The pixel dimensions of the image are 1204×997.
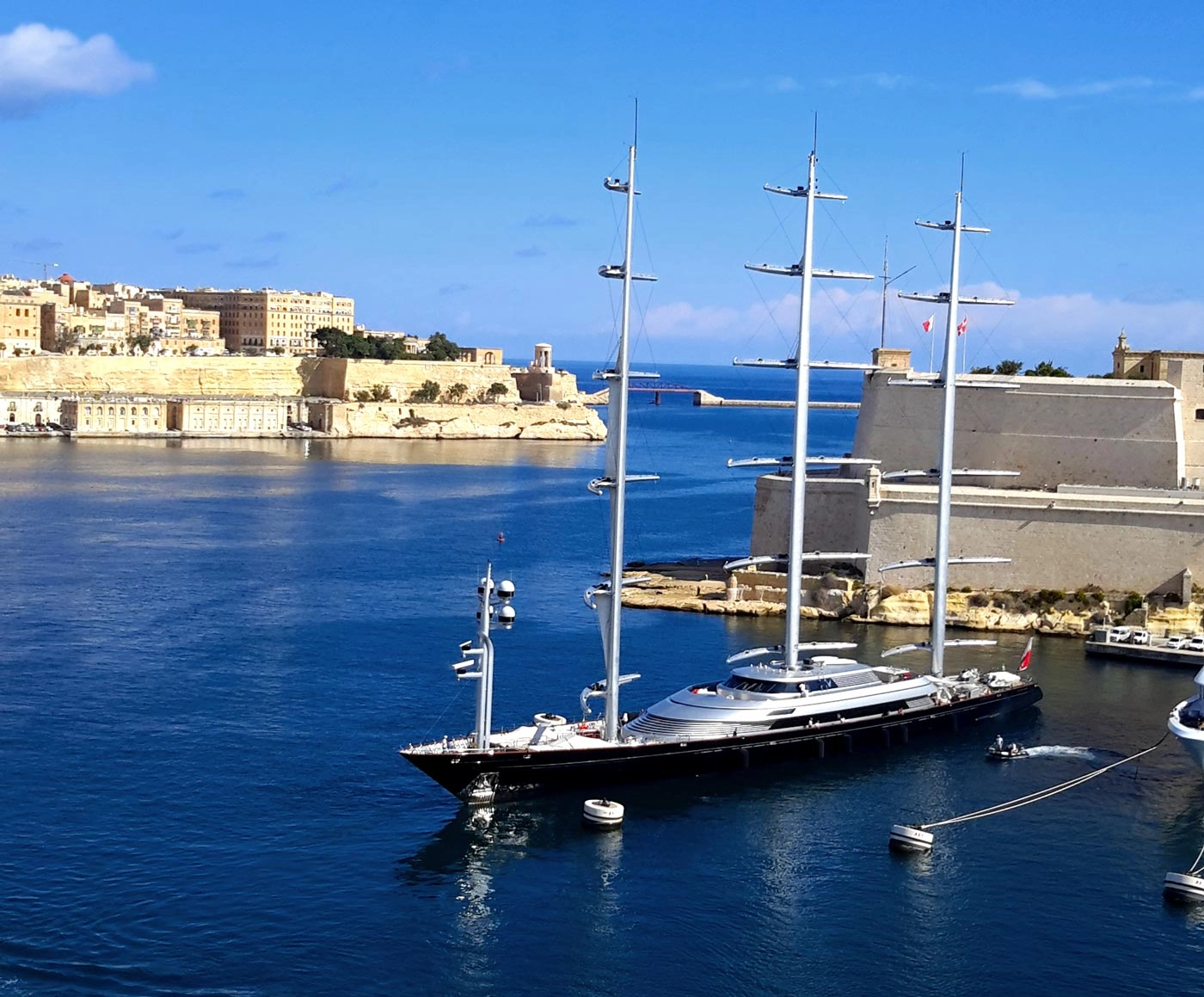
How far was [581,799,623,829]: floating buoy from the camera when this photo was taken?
16.7 metres

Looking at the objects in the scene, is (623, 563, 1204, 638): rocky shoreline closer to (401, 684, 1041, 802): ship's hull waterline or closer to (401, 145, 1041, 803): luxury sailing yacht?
(401, 145, 1041, 803): luxury sailing yacht

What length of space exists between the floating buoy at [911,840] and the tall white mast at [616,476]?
3504 millimetres

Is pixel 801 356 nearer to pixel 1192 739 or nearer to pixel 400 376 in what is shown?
pixel 1192 739

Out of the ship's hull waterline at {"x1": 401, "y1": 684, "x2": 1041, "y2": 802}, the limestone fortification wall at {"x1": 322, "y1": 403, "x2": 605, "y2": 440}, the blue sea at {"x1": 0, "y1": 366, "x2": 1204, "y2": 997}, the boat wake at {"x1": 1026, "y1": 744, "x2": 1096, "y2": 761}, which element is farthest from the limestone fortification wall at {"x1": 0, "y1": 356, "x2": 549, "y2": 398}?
the boat wake at {"x1": 1026, "y1": 744, "x2": 1096, "y2": 761}

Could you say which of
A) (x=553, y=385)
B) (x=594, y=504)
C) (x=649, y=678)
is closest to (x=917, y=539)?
(x=649, y=678)

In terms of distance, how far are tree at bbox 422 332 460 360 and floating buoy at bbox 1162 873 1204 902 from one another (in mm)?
80825

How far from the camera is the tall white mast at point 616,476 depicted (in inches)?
717

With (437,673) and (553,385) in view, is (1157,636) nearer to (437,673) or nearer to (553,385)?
(437,673)

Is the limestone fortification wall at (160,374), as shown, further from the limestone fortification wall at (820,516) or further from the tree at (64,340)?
the limestone fortification wall at (820,516)

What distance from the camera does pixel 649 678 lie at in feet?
76.2

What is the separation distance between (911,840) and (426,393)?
7314 cm

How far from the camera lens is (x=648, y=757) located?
18.1 metres

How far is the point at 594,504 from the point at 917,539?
22.7 m

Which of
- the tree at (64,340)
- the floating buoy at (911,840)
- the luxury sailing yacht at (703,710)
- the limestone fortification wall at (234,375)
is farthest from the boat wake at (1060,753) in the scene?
the tree at (64,340)
